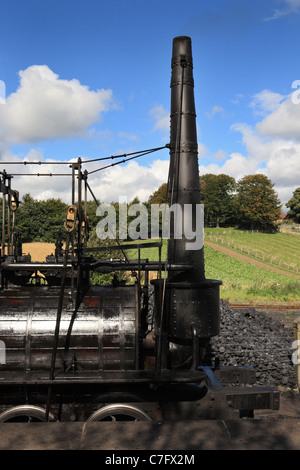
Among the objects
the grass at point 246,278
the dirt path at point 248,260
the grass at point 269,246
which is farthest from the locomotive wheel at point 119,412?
the grass at point 269,246

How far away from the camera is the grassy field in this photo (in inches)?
1018

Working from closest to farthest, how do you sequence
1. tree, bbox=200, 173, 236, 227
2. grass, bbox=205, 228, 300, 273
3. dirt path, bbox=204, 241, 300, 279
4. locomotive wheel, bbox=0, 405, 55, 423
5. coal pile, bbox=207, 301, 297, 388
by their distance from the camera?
locomotive wheel, bbox=0, 405, 55, 423
coal pile, bbox=207, 301, 297, 388
dirt path, bbox=204, 241, 300, 279
grass, bbox=205, 228, 300, 273
tree, bbox=200, 173, 236, 227

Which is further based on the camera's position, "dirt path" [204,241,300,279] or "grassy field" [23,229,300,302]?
"dirt path" [204,241,300,279]

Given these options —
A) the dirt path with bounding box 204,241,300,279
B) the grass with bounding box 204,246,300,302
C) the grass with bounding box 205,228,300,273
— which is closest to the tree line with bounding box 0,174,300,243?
the grass with bounding box 205,228,300,273

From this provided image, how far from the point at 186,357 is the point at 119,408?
149cm

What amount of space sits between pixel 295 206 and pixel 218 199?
82.3 ft

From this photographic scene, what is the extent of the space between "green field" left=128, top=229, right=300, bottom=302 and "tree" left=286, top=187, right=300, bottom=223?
24.2m

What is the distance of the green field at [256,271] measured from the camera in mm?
25547

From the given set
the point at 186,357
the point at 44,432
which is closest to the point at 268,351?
the point at 186,357

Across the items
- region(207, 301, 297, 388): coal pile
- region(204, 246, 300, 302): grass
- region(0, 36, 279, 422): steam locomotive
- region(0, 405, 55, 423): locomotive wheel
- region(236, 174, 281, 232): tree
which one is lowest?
region(204, 246, 300, 302): grass

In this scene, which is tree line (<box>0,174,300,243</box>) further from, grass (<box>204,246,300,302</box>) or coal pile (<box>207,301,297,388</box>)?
coal pile (<box>207,301,297,388</box>)

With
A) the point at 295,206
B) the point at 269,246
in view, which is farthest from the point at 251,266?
the point at 295,206

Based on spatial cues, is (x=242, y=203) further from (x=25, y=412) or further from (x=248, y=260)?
(x=25, y=412)

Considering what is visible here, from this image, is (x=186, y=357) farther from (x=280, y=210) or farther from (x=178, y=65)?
(x=280, y=210)
